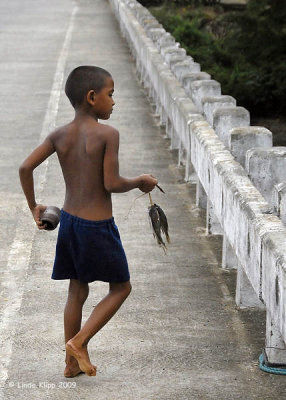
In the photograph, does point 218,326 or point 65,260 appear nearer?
point 65,260

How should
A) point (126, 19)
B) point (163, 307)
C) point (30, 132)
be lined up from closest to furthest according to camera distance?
point (163, 307) < point (30, 132) < point (126, 19)

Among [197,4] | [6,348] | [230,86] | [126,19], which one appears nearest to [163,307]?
[6,348]

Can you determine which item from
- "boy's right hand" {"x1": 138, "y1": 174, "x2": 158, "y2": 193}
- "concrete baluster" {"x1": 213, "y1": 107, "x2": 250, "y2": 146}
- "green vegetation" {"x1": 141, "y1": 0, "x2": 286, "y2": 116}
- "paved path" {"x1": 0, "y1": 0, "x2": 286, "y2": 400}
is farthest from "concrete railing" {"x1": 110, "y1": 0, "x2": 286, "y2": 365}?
"green vegetation" {"x1": 141, "y1": 0, "x2": 286, "y2": 116}

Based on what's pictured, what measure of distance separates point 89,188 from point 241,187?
3.60 feet

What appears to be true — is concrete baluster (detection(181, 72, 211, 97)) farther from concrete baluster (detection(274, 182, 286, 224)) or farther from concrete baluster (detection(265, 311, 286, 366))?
concrete baluster (detection(265, 311, 286, 366))

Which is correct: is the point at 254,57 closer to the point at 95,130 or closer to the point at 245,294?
the point at 245,294

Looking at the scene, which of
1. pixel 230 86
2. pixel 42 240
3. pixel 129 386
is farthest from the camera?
pixel 230 86

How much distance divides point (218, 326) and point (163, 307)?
452mm

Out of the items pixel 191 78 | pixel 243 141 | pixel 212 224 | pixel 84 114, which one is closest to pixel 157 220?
pixel 84 114

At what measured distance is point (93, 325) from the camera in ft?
18.3

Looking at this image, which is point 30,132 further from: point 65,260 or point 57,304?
point 65,260

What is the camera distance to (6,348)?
19.9ft

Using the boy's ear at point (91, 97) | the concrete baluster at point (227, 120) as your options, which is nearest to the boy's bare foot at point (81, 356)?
the boy's ear at point (91, 97)

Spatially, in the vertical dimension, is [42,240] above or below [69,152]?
below
